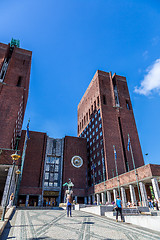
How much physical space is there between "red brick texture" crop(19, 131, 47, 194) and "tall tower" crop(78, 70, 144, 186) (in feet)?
59.5

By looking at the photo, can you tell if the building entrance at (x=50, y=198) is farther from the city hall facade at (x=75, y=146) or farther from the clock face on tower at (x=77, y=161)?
the clock face on tower at (x=77, y=161)

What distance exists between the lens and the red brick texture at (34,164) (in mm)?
50516

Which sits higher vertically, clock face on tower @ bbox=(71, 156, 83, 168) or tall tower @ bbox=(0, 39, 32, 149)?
tall tower @ bbox=(0, 39, 32, 149)

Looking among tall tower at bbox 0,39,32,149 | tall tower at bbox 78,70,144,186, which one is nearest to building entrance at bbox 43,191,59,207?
tall tower at bbox 78,70,144,186

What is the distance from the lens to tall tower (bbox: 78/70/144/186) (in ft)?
168

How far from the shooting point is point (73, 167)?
58281 mm

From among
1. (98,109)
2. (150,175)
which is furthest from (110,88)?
(150,175)

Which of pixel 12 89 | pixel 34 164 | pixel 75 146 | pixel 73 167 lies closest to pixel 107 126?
pixel 75 146

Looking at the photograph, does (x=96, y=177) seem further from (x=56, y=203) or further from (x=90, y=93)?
(x=90, y=93)

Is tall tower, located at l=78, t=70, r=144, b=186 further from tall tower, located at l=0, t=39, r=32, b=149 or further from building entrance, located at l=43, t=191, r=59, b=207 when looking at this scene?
tall tower, located at l=0, t=39, r=32, b=149

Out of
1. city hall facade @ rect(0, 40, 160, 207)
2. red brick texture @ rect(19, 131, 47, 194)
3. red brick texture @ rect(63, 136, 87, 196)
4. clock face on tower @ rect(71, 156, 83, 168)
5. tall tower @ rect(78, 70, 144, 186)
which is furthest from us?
clock face on tower @ rect(71, 156, 83, 168)

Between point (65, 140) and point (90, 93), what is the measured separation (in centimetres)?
2658

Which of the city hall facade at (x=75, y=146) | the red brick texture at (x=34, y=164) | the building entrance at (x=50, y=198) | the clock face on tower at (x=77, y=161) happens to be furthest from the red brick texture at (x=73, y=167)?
the red brick texture at (x=34, y=164)

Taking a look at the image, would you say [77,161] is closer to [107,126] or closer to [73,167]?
[73,167]
